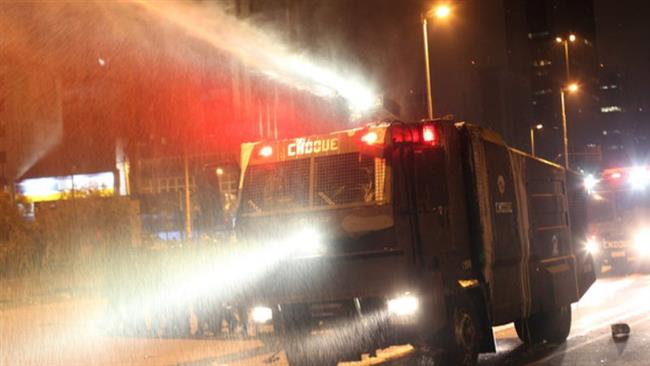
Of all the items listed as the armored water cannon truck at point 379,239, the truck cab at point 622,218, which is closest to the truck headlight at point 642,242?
the truck cab at point 622,218

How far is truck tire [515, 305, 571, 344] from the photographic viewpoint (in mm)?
13023

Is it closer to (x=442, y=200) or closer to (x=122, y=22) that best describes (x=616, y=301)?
(x=442, y=200)

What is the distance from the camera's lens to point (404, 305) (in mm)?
9094

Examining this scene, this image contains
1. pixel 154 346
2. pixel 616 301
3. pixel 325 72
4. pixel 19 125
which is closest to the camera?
pixel 154 346

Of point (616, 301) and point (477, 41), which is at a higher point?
point (477, 41)

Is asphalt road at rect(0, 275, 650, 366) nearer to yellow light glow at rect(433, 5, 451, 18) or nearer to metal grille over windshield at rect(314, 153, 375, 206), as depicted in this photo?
metal grille over windshield at rect(314, 153, 375, 206)

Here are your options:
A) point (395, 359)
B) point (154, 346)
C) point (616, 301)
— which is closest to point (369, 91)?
point (616, 301)

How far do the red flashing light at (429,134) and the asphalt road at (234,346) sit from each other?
9.34 ft

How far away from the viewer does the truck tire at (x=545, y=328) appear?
1302 centimetres

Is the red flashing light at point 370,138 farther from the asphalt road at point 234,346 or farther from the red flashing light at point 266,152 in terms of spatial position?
the asphalt road at point 234,346

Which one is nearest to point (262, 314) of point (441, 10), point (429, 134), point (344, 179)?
point (344, 179)

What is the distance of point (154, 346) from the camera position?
15.1 metres

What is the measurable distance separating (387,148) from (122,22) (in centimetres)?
4110

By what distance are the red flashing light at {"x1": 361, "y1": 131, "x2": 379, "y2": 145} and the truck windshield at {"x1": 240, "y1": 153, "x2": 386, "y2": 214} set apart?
0.17m
